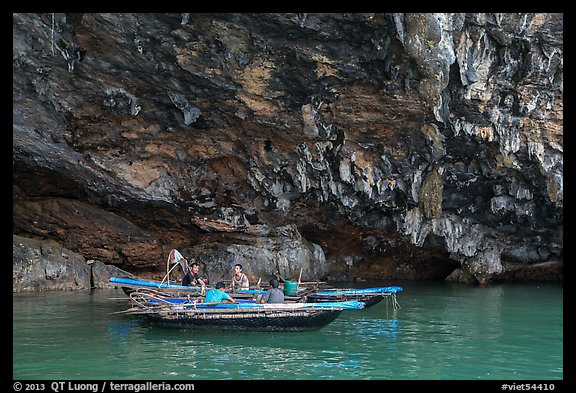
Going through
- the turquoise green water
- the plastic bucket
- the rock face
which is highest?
the rock face

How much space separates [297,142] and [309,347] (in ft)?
34.3

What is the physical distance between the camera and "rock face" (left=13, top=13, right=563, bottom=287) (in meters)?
15.8

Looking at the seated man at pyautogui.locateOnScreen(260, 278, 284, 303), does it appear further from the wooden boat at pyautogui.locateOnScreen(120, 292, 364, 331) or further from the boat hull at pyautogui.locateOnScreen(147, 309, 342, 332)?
the boat hull at pyautogui.locateOnScreen(147, 309, 342, 332)

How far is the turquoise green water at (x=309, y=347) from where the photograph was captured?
9.34 m

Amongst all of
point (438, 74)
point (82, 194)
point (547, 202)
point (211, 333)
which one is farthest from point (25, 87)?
point (547, 202)

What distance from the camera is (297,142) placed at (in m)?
20.8

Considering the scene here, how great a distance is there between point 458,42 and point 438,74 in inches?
36.2

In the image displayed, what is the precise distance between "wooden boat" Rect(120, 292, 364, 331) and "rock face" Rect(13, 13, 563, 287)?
6789mm

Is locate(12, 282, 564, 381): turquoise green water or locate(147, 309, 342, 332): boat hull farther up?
locate(147, 309, 342, 332): boat hull

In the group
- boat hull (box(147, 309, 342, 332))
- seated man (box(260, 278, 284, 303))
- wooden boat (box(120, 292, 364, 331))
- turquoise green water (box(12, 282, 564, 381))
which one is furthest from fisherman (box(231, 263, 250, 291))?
boat hull (box(147, 309, 342, 332))

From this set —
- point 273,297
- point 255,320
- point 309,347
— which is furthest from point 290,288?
point 309,347

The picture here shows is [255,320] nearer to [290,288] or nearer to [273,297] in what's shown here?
[273,297]

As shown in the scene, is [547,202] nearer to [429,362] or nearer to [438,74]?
[438,74]

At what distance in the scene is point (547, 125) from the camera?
18531 millimetres
